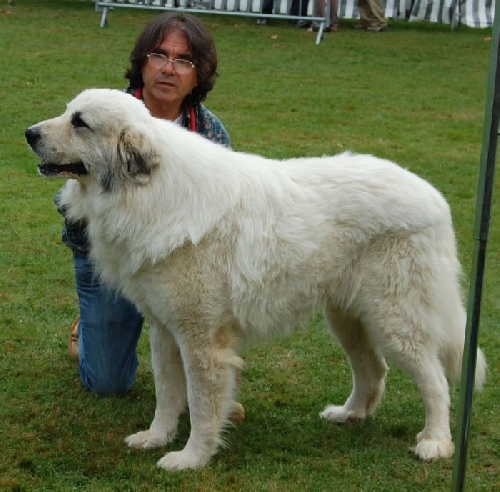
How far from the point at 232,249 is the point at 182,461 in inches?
38.0

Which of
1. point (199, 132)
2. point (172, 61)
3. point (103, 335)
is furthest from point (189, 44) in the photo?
point (103, 335)

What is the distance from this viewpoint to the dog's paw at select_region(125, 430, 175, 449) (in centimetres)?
449

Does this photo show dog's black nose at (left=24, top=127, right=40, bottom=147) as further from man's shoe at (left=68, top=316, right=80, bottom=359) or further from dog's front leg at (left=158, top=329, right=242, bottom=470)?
man's shoe at (left=68, top=316, right=80, bottom=359)

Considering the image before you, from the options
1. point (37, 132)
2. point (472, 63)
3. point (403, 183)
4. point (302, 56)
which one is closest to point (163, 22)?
point (37, 132)

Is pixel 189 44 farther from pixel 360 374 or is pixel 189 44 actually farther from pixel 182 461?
pixel 182 461

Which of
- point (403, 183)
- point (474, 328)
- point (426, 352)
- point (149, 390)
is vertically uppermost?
point (403, 183)

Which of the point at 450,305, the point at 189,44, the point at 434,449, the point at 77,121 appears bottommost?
the point at 434,449

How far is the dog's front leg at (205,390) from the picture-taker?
4180 mm

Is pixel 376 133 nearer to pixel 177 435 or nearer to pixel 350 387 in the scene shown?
pixel 350 387

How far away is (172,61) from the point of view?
15.8ft

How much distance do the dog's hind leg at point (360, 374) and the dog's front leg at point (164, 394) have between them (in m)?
0.81

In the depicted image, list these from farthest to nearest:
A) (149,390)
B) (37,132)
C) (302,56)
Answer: (302,56) → (149,390) → (37,132)

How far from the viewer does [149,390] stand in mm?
5215

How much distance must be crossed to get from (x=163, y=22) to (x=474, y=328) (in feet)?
7.79
